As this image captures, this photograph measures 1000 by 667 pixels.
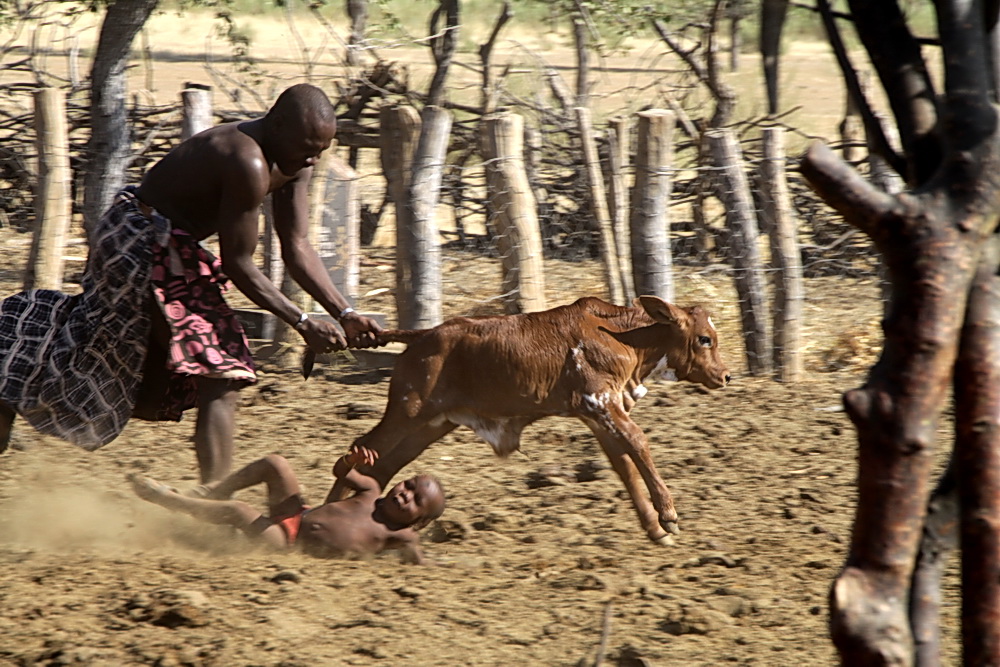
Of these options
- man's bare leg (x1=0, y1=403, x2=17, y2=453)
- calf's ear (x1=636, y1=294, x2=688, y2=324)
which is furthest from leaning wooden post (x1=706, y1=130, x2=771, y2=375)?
man's bare leg (x1=0, y1=403, x2=17, y2=453)

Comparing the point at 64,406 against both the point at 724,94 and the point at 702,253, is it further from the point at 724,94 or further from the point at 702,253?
the point at 724,94

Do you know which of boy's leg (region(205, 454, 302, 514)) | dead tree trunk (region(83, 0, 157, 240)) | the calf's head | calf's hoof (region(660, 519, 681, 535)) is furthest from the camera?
dead tree trunk (region(83, 0, 157, 240))

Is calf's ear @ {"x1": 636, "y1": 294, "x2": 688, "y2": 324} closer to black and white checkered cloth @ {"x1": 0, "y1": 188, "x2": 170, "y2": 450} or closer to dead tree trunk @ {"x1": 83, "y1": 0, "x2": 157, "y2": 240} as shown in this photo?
black and white checkered cloth @ {"x1": 0, "y1": 188, "x2": 170, "y2": 450}

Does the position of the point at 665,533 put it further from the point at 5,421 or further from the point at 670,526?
the point at 5,421

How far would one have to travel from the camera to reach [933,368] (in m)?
2.24

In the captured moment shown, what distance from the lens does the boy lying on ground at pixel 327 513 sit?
4453 mm

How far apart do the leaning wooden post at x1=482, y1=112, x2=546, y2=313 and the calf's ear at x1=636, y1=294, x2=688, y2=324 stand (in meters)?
2.01

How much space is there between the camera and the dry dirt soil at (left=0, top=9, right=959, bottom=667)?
140 inches

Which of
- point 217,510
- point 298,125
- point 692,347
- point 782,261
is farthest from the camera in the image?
point 782,261

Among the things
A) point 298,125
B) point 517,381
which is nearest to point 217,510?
point 517,381

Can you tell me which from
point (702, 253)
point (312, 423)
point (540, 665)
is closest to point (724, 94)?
point (702, 253)

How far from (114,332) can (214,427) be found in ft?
1.75

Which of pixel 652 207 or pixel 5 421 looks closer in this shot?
pixel 5 421

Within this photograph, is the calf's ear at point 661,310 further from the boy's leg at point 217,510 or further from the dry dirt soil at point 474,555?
the boy's leg at point 217,510
